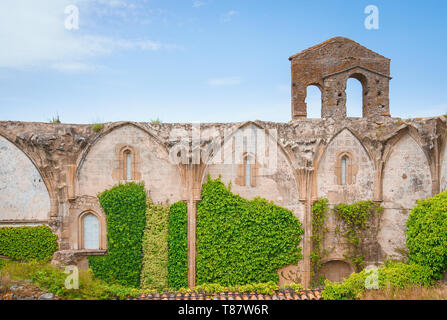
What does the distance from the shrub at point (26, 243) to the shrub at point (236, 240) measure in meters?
6.06

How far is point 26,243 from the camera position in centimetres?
1198

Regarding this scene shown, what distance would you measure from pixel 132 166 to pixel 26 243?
201 inches

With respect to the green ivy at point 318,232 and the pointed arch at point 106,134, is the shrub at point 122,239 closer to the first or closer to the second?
the pointed arch at point 106,134

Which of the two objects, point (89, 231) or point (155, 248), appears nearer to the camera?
point (155, 248)

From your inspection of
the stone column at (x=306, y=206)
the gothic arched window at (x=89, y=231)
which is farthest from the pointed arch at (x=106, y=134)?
the stone column at (x=306, y=206)

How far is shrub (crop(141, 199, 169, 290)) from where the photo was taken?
481 inches

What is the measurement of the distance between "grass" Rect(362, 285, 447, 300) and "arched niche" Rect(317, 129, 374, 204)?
4.56 metres

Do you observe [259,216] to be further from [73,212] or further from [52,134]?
[52,134]

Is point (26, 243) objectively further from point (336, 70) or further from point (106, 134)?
point (336, 70)

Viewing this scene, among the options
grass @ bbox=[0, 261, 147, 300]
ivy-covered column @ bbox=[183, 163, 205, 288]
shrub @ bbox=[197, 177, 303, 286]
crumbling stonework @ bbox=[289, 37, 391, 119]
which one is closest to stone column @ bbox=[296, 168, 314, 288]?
shrub @ bbox=[197, 177, 303, 286]

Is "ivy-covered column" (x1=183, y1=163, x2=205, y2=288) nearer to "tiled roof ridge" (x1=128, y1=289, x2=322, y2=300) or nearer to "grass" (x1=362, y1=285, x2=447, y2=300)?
"tiled roof ridge" (x1=128, y1=289, x2=322, y2=300)

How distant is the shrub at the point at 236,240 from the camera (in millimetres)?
12211

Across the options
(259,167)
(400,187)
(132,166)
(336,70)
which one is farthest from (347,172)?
(132,166)
